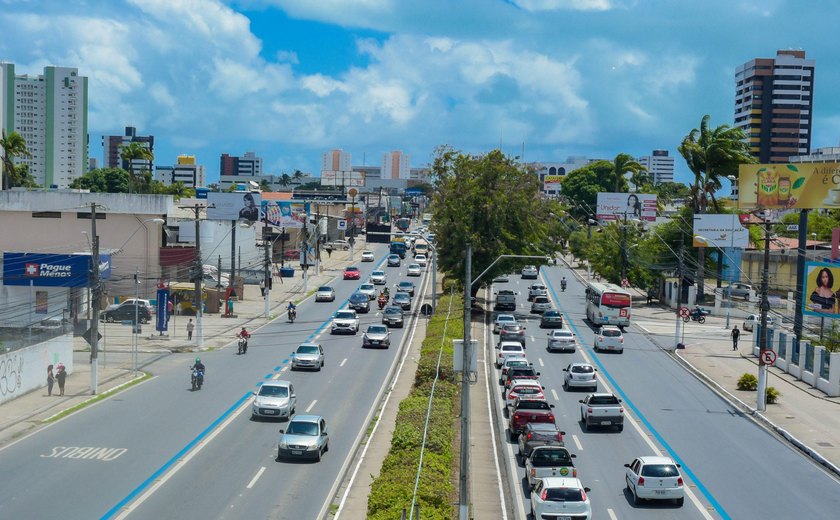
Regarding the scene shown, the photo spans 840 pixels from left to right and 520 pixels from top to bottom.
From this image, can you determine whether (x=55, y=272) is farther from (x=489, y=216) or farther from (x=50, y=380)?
(x=489, y=216)

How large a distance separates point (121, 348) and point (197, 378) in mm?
15909

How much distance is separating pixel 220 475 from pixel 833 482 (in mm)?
19401

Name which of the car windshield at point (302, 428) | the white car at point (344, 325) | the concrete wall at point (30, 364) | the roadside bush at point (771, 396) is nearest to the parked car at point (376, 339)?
the white car at point (344, 325)

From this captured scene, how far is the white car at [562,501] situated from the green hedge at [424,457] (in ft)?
7.55

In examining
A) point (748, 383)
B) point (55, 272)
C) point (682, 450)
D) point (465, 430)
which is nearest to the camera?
point (465, 430)

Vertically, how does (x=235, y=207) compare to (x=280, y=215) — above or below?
above

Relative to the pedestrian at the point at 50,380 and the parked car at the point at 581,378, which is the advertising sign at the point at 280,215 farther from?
the parked car at the point at 581,378

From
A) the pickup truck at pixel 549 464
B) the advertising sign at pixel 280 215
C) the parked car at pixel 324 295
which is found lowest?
the pickup truck at pixel 549 464

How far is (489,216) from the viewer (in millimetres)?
68562

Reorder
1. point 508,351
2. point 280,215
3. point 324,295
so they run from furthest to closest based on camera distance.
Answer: point 280,215 < point 324,295 < point 508,351

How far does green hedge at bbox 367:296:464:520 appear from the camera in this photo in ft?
72.5

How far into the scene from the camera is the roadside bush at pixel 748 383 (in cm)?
4569

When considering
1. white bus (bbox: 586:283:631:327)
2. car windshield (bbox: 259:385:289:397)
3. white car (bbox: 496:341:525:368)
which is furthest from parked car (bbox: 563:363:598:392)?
white bus (bbox: 586:283:631:327)

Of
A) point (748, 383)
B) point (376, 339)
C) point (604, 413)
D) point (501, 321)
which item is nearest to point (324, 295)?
point (501, 321)
